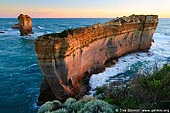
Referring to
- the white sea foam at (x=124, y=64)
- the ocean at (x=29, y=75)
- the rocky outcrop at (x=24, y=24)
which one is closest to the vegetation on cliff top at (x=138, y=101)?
the ocean at (x=29, y=75)

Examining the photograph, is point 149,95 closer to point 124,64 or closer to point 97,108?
point 97,108

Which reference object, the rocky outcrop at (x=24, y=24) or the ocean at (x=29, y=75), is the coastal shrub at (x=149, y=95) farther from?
the rocky outcrop at (x=24, y=24)

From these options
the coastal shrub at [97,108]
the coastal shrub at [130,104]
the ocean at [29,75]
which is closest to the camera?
the coastal shrub at [130,104]

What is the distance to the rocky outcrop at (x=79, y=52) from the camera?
1453 cm

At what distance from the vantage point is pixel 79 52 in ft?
58.1

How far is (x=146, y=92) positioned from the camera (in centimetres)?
729

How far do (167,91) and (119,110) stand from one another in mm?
1486

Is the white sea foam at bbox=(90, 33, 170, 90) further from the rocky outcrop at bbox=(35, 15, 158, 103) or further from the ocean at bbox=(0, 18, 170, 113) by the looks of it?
the rocky outcrop at bbox=(35, 15, 158, 103)

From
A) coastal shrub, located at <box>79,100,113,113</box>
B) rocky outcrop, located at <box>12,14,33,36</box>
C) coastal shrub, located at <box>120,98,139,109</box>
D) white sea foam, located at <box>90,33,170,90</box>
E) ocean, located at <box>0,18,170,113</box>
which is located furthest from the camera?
rocky outcrop, located at <box>12,14,33,36</box>

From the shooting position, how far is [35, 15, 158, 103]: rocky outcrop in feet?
47.7

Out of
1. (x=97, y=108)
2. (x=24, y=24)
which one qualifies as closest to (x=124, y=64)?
(x=97, y=108)

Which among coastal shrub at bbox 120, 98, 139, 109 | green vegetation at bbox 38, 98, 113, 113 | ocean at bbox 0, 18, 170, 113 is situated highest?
coastal shrub at bbox 120, 98, 139, 109

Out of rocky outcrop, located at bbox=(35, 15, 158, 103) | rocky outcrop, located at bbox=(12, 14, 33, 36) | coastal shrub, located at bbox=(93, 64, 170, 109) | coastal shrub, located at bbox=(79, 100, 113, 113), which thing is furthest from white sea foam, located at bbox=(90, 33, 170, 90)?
rocky outcrop, located at bbox=(12, 14, 33, 36)

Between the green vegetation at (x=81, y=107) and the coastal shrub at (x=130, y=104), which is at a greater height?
the coastal shrub at (x=130, y=104)
